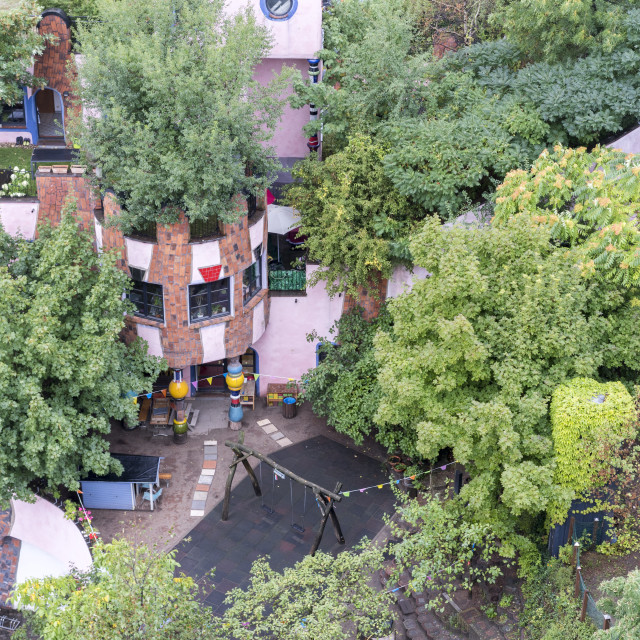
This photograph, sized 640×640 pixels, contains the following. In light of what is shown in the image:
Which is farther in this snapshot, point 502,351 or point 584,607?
point 502,351

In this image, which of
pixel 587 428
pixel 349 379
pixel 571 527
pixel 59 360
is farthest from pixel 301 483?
pixel 587 428

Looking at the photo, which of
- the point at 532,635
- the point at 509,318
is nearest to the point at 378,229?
the point at 509,318

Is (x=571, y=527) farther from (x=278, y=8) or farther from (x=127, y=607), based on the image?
(x=278, y=8)

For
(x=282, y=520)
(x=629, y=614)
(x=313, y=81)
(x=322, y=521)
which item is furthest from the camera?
(x=313, y=81)

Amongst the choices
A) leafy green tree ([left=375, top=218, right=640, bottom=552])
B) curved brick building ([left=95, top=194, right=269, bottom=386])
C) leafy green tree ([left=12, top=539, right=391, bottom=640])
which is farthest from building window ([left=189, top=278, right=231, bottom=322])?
leafy green tree ([left=12, top=539, right=391, bottom=640])

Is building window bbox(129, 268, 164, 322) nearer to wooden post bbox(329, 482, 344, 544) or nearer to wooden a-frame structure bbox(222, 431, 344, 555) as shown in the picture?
wooden a-frame structure bbox(222, 431, 344, 555)
